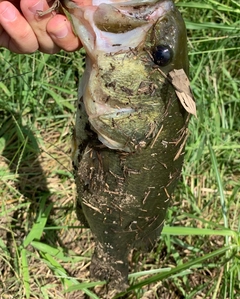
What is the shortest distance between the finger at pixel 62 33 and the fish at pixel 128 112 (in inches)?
1.5

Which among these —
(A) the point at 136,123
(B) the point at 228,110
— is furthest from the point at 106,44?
(B) the point at 228,110

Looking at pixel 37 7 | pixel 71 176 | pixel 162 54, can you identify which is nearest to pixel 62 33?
pixel 37 7

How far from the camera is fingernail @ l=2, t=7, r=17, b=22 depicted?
5.42 ft

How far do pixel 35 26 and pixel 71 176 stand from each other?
1.49 meters

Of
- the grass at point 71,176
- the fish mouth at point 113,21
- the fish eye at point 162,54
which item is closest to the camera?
the fish mouth at point 113,21

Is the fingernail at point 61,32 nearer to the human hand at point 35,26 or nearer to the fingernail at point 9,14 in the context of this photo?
the human hand at point 35,26

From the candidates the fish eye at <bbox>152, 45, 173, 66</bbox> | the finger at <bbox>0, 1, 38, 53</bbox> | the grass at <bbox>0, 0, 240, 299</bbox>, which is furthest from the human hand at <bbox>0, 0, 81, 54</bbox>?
the grass at <bbox>0, 0, 240, 299</bbox>

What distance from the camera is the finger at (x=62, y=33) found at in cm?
162

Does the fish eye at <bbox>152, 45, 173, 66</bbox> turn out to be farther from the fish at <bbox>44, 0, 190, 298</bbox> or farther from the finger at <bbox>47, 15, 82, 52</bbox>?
the finger at <bbox>47, 15, 82, 52</bbox>

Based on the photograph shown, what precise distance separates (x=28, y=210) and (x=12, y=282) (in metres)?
0.47

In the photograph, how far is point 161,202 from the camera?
6.43 ft

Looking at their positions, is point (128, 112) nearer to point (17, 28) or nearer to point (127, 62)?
point (127, 62)

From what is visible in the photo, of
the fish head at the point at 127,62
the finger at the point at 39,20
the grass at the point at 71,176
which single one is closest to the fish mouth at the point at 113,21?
the fish head at the point at 127,62

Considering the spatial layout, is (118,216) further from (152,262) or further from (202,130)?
(202,130)
